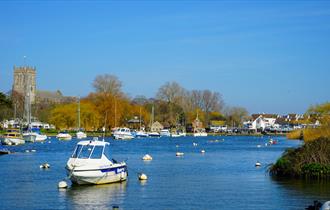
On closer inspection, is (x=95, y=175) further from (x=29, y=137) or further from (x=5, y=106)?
(x=5, y=106)

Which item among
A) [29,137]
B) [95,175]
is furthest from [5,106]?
[95,175]

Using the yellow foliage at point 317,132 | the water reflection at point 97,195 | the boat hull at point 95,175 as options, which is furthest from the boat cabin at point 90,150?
the yellow foliage at point 317,132

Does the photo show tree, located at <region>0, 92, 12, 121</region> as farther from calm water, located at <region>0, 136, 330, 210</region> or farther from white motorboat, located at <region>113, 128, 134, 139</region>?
calm water, located at <region>0, 136, 330, 210</region>

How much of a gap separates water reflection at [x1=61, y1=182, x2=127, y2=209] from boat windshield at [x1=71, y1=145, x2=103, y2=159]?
2212mm

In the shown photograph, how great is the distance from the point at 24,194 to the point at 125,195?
6.13 metres

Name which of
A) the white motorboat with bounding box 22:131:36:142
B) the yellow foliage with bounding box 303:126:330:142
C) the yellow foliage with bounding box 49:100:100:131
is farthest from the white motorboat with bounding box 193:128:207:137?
the yellow foliage with bounding box 303:126:330:142

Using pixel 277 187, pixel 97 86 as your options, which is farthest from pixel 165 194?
pixel 97 86

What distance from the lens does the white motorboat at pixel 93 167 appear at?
1500 inches

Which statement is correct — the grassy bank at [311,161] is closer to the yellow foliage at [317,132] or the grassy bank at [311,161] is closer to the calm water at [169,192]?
the calm water at [169,192]

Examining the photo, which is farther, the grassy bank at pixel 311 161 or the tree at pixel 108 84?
the tree at pixel 108 84

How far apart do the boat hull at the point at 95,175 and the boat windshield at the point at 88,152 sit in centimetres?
133

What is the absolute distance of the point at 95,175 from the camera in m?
38.5

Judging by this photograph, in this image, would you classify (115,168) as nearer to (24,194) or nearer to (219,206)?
(24,194)

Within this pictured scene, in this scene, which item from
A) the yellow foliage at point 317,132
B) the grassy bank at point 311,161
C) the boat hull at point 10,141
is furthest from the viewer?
the boat hull at point 10,141
